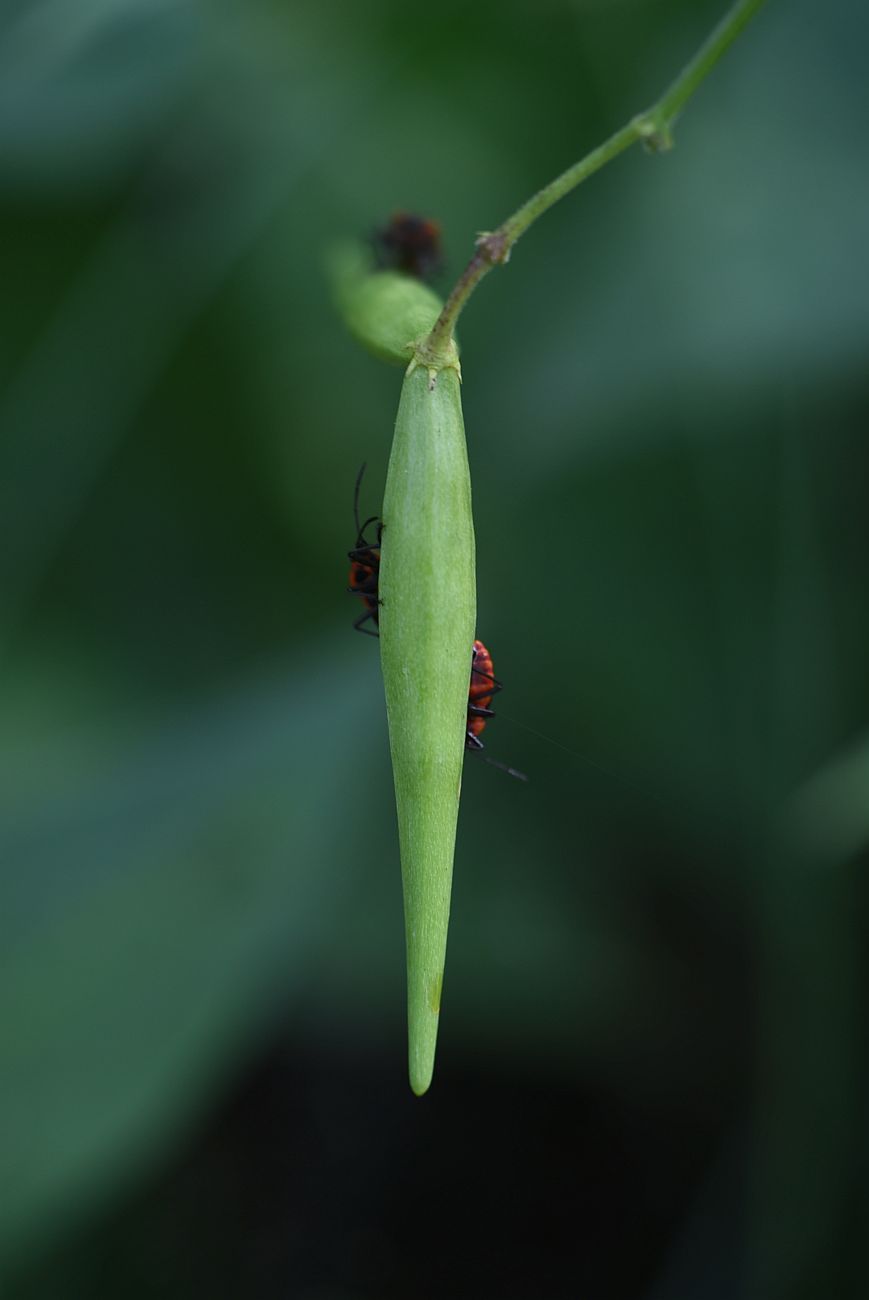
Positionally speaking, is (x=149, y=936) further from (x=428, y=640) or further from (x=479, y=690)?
(x=428, y=640)

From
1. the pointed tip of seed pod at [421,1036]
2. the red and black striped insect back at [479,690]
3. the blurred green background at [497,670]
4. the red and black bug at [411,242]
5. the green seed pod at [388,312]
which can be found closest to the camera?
the pointed tip of seed pod at [421,1036]

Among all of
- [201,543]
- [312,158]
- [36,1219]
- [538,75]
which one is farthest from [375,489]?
[36,1219]

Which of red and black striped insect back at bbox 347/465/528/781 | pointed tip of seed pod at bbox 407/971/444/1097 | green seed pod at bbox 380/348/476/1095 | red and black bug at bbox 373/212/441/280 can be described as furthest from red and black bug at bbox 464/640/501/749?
red and black bug at bbox 373/212/441/280

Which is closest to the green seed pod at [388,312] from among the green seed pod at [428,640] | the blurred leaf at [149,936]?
the green seed pod at [428,640]

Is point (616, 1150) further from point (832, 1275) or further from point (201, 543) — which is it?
point (201, 543)

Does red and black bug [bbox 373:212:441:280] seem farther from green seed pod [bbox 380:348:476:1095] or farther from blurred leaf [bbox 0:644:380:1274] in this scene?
green seed pod [bbox 380:348:476:1095]

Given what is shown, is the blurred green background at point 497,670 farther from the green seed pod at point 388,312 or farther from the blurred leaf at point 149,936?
the green seed pod at point 388,312

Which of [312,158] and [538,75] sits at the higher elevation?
[538,75]

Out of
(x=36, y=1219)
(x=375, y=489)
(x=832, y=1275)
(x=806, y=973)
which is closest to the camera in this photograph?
(x=36, y=1219)
